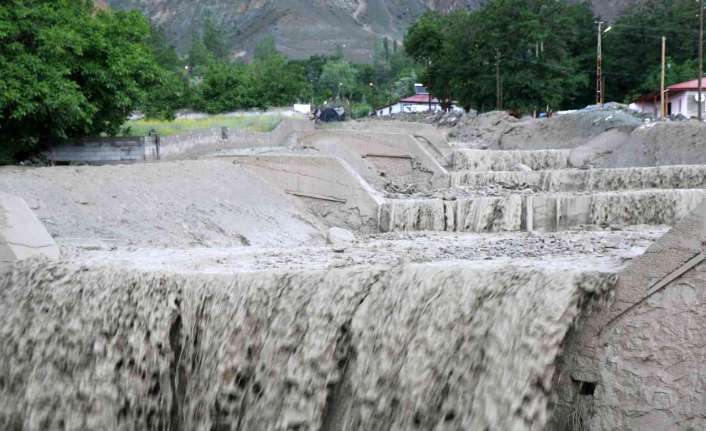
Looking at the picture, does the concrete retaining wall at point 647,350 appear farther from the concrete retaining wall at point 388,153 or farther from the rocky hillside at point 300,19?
the rocky hillside at point 300,19

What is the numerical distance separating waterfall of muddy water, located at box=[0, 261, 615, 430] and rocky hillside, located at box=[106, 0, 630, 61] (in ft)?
477

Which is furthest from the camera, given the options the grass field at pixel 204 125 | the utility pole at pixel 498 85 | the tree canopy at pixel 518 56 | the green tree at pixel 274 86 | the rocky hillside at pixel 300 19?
the rocky hillside at pixel 300 19

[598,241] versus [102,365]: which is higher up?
[598,241]

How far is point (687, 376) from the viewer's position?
6660 mm

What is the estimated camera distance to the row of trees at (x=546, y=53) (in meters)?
50.8

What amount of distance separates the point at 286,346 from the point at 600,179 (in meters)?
15.6

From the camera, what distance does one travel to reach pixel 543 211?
59.1ft

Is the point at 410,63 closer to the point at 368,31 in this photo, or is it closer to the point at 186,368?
the point at 368,31

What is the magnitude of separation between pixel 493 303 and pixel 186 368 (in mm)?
3465

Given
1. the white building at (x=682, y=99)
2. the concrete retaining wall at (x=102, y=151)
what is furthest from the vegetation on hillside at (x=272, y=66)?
the white building at (x=682, y=99)

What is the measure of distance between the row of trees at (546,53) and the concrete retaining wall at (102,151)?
1288 inches

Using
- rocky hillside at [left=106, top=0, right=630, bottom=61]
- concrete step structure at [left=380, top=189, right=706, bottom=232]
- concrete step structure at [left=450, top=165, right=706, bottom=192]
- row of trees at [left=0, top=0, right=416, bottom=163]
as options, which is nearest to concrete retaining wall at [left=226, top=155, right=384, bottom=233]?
concrete step structure at [left=380, top=189, right=706, bottom=232]

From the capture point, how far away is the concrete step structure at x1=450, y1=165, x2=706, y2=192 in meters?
20.9

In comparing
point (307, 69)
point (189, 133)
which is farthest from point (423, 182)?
point (307, 69)
